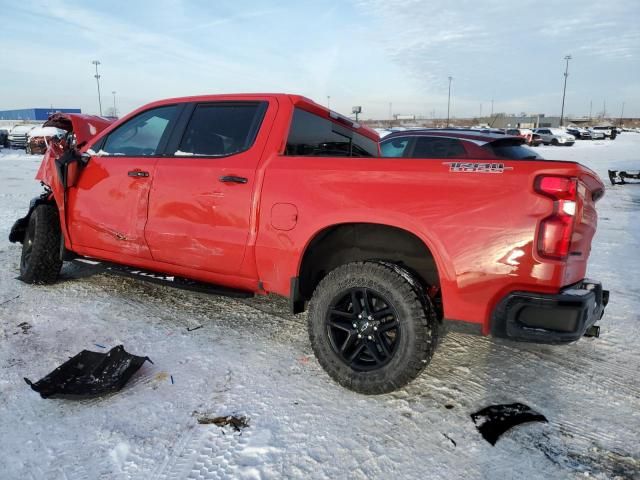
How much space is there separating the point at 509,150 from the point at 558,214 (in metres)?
5.07

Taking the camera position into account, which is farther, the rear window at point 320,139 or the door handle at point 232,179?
the rear window at point 320,139

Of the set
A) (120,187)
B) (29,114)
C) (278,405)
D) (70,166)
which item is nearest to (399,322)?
(278,405)

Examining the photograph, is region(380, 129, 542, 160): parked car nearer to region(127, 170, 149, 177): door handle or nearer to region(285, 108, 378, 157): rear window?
region(285, 108, 378, 157): rear window

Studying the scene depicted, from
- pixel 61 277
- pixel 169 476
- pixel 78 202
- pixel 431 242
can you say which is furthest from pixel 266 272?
pixel 61 277

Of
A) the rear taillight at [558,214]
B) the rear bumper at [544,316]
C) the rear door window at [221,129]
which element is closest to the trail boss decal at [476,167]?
the rear taillight at [558,214]

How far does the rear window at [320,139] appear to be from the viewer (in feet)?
11.1

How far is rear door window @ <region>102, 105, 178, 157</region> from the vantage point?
379 cm

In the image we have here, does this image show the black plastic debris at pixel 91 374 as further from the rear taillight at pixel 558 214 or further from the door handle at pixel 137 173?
the rear taillight at pixel 558 214

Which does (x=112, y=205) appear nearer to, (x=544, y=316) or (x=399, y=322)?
(x=399, y=322)

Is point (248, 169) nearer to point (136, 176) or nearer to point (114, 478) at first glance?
point (136, 176)

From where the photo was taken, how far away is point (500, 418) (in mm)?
2527

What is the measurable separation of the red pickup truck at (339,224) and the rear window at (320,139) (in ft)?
0.05

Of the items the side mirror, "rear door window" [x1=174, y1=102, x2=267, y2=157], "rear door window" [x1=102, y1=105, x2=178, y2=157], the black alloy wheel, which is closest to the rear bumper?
the black alloy wheel

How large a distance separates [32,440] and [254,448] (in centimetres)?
109
